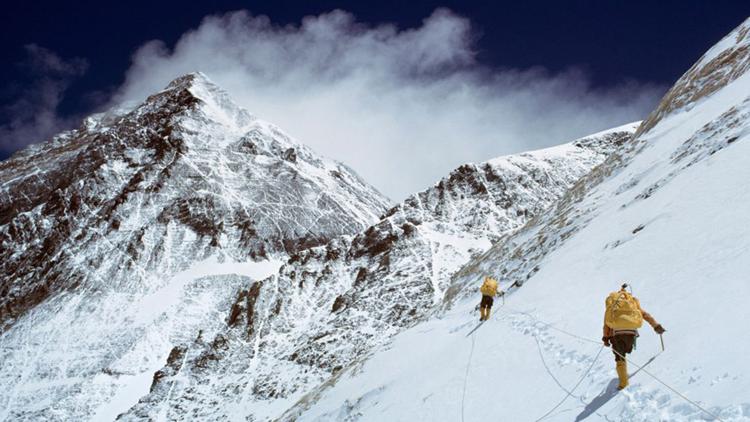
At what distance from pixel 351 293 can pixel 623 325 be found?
85.4m

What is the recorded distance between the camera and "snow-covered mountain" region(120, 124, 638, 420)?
3258 inches

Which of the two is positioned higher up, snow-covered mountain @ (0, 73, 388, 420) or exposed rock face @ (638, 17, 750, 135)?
snow-covered mountain @ (0, 73, 388, 420)

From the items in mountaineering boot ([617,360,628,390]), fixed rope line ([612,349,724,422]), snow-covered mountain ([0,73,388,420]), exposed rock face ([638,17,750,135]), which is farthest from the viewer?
snow-covered mountain ([0,73,388,420])

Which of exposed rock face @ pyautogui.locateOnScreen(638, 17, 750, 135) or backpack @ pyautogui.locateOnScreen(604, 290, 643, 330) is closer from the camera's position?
backpack @ pyautogui.locateOnScreen(604, 290, 643, 330)

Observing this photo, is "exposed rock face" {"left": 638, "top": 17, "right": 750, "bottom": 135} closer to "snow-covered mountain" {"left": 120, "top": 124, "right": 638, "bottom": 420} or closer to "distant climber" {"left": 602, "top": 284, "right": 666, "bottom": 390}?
"distant climber" {"left": 602, "top": 284, "right": 666, "bottom": 390}

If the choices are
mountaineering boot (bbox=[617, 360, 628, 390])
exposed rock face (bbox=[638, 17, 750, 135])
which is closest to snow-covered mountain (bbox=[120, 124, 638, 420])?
exposed rock face (bbox=[638, 17, 750, 135])

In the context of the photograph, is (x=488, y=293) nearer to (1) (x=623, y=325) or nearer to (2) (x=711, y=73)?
(1) (x=623, y=325)

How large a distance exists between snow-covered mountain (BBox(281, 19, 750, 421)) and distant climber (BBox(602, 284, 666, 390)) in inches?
23.3

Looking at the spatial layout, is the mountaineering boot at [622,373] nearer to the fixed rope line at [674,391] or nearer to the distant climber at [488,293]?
the fixed rope line at [674,391]

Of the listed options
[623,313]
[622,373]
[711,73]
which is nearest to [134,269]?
[711,73]

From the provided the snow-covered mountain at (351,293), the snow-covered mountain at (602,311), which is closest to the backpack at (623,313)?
the snow-covered mountain at (602,311)

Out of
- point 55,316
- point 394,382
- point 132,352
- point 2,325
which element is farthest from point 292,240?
point 394,382

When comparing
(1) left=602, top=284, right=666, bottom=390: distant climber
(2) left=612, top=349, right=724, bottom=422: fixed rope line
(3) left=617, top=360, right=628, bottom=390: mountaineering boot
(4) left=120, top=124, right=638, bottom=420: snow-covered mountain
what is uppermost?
(4) left=120, top=124, right=638, bottom=420: snow-covered mountain

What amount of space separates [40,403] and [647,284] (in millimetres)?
139716
